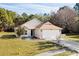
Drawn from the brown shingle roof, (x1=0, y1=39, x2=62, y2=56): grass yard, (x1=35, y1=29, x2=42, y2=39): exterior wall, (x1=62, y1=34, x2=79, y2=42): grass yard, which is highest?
the brown shingle roof

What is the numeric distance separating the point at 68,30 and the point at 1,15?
0.83 metres

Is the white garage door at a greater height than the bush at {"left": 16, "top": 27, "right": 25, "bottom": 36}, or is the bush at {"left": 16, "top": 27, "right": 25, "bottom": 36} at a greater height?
the bush at {"left": 16, "top": 27, "right": 25, "bottom": 36}

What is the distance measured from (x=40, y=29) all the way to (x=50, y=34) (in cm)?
14

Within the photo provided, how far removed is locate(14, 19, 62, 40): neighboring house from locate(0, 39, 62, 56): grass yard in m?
0.09

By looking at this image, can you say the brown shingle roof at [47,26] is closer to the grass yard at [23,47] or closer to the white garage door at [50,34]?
the white garage door at [50,34]

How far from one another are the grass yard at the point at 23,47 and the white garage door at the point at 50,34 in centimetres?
6

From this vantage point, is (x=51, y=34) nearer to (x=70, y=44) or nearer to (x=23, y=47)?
(x=70, y=44)

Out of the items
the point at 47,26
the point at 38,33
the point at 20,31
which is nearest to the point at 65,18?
the point at 47,26

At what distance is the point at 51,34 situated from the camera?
179 inches

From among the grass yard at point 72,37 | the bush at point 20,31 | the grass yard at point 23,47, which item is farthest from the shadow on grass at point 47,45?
the bush at point 20,31

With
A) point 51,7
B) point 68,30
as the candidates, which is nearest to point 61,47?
point 68,30

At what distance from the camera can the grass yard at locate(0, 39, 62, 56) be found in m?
4.42

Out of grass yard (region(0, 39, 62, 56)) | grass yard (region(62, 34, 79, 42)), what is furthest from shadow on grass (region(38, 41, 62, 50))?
grass yard (region(62, 34, 79, 42))

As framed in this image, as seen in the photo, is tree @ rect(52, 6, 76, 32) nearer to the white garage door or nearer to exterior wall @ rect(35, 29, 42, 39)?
the white garage door
